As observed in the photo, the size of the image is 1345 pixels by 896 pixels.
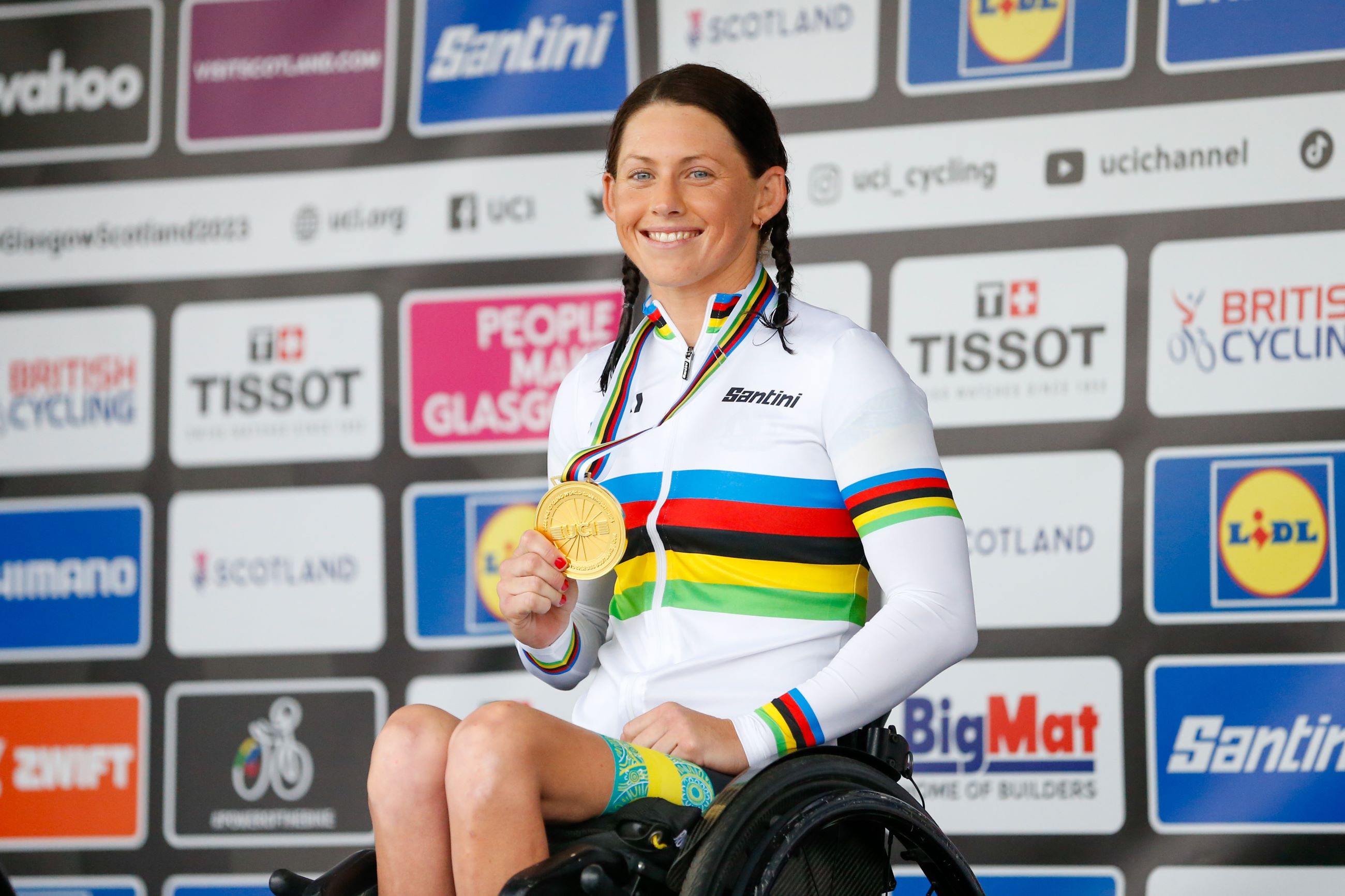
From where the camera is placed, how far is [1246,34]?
9.78ft

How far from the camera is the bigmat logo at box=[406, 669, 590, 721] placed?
3.21 m

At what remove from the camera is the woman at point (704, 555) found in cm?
142

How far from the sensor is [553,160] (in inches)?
132

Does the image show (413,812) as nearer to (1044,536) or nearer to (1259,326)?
(1044,536)

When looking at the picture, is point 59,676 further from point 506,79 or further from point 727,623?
point 727,623

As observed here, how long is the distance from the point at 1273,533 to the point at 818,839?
1.82 m

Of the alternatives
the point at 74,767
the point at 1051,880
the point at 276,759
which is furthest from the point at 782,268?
the point at 74,767

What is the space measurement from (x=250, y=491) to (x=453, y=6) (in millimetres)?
1333

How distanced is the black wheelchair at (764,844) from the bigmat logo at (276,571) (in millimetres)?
1901

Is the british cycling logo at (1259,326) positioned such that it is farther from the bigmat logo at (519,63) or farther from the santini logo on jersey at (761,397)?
the santini logo on jersey at (761,397)

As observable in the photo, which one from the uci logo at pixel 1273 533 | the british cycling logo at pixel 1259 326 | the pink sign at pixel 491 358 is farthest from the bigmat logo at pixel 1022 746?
the pink sign at pixel 491 358

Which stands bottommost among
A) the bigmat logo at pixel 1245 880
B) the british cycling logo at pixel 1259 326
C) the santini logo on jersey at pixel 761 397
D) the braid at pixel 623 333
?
the bigmat logo at pixel 1245 880

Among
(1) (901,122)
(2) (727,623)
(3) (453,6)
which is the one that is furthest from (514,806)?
(3) (453,6)

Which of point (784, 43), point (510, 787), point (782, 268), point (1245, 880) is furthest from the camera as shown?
point (784, 43)
